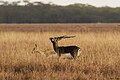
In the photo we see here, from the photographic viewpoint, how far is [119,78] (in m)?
8.23

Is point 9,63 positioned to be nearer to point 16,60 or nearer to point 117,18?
point 16,60

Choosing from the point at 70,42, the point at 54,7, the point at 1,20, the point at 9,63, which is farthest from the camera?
the point at 54,7

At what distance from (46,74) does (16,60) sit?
6.54 feet

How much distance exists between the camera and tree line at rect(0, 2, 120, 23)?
254 feet

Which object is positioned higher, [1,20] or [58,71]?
[58,71]

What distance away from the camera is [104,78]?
26.8 ft

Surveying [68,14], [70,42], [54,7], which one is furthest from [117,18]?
[70,42]

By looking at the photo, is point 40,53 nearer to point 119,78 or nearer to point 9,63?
point 9,63

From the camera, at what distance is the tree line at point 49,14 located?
254 feet

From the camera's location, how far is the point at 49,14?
275 feet

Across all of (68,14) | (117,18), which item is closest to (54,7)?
(68,14)

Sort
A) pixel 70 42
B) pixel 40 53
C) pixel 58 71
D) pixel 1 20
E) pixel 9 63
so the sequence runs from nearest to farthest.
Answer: pixel 58 71 < pixel 9 63 < pixel 40 53 < pixel 70 42 < pixel 1 20

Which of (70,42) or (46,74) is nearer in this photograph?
(46,74)

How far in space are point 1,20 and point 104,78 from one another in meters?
69.4
